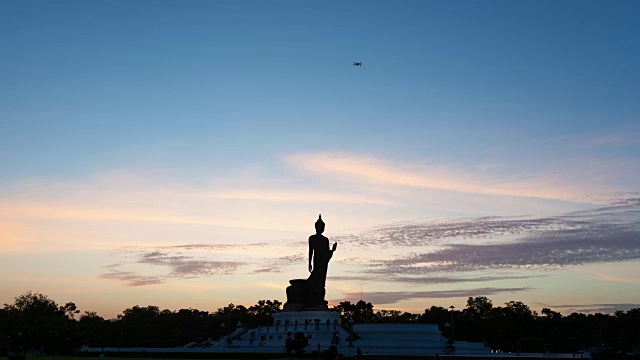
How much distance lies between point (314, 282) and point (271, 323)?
747cm

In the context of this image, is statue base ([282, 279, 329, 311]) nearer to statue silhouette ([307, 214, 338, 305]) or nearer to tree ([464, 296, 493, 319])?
statue silhouette ([307, 214, 338, 305])

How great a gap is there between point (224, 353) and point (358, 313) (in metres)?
51.6

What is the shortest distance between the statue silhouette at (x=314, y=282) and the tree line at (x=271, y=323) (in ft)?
12.1

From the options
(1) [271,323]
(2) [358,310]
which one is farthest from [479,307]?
(1) [271,323]

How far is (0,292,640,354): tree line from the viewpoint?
210ft

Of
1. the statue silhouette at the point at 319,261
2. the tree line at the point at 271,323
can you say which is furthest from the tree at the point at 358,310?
the statue silhouette at the point at 319,261

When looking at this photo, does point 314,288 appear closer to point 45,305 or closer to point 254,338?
point 254,338

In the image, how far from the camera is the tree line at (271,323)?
64000mm

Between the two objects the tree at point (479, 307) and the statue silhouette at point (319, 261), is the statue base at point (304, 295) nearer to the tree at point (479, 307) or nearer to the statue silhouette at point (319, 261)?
the statue silhouette at point (319, 261)

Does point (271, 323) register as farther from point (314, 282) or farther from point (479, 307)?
point (479, 307)

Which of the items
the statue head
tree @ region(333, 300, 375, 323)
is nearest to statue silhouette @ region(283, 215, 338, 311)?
the statue head

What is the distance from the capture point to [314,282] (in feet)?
204

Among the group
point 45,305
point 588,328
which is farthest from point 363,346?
point 45,305

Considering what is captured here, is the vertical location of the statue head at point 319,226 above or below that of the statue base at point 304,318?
above
